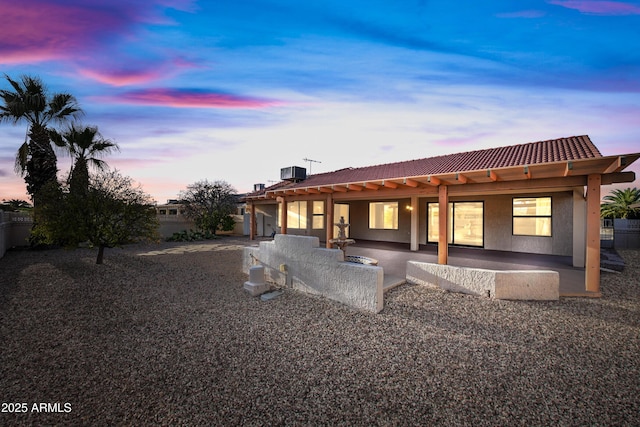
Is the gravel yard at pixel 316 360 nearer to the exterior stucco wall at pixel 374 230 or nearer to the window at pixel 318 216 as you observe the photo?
the exterior stucco wall at pixel 374 230

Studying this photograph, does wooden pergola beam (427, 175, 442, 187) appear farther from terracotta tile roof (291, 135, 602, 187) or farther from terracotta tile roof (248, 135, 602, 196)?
terracotta tile roof (291, 135, 602, 187)

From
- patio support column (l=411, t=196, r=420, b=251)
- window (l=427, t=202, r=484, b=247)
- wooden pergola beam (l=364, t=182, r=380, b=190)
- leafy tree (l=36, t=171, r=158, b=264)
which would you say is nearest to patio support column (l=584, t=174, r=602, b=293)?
wooden pergola beam (l=364, t=182, r=380, b=190)

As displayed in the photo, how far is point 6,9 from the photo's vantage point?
230 inches

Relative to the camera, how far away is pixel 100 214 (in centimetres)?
934

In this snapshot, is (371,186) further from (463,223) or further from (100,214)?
(100,214)

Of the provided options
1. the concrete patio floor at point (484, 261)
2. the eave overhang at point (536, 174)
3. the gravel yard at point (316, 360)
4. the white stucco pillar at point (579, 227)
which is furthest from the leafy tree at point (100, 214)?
the white stucco pillar at point (579, 227)

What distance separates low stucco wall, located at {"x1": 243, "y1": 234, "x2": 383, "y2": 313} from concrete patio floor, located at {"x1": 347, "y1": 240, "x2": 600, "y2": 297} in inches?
41.2

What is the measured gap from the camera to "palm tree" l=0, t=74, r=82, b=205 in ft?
42.3

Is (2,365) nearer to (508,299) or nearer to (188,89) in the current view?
(188,89)

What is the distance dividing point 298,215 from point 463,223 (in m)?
8.66

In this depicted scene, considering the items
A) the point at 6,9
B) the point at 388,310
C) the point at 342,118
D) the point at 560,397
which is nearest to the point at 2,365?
the point at 388,310

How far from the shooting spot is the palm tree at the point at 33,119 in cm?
1288

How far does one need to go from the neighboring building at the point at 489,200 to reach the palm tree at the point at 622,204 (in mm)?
12830

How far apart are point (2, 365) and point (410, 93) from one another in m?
10.0
